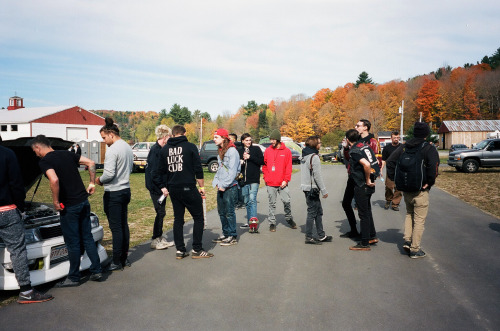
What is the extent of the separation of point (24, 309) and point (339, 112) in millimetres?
92455

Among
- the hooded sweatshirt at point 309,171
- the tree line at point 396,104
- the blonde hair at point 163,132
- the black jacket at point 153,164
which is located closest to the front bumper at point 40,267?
the black jacket at point 153,164

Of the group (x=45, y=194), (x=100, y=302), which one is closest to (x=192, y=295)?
(x=100, y=302)

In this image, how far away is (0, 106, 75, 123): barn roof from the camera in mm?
50000

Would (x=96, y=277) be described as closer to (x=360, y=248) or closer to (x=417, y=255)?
(x=360, y=248)

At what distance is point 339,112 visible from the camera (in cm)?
9162

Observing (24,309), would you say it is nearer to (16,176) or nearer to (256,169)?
(16,176)

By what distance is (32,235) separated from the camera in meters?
4.29

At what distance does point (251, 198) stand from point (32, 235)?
417cm

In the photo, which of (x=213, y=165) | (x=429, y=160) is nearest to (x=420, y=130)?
(x=429, y=160)

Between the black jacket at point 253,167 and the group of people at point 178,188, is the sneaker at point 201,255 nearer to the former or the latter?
the group of people at point 178,188

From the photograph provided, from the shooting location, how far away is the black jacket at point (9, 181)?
3.92m

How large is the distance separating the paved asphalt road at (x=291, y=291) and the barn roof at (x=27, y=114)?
52.5 metres

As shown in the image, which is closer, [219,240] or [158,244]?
[158,244]

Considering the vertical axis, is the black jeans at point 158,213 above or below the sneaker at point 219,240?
above
